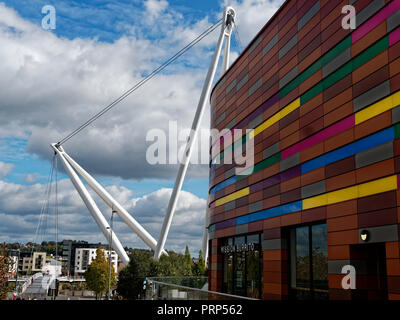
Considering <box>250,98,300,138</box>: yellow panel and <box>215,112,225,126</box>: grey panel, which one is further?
<box>215,112,225,126</box>: grey panel

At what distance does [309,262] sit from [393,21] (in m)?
12.0

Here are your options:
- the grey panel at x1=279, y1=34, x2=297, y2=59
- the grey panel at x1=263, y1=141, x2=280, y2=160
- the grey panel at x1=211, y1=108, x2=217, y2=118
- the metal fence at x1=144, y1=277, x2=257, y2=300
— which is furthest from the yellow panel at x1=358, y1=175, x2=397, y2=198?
the grey panel at x1=211, y1=108, x2=217, y2=118

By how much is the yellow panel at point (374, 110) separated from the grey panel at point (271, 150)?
7.88 meters

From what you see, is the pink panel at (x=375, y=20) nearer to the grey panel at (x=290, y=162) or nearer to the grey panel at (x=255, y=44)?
the grey panel at (x=290, y=162)

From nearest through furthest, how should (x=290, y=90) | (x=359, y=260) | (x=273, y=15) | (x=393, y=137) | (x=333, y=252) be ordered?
(x=393, y=137) → (x=359, y=260) → (x=333, y=252) → (x=290, y=90) → (x=273, y=15)

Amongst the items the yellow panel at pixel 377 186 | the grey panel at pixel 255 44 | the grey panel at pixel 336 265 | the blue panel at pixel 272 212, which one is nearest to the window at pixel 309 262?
the grey panel at pixel 336 265

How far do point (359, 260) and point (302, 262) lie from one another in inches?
207

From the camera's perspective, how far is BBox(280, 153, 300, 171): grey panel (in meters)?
24.3

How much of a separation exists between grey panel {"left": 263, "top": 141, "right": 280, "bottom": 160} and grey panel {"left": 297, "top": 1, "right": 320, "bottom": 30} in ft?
22.5

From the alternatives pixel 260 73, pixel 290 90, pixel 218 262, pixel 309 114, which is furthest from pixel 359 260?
pixel 218 262

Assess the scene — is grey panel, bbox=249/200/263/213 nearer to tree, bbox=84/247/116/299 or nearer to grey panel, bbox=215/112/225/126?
grey panel, bbox=215/112/225/126

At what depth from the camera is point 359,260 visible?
1859cm

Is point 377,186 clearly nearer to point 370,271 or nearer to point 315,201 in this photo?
point 370,271
